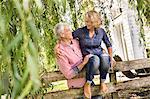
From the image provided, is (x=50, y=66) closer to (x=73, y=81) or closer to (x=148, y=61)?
(x=73, y=81)

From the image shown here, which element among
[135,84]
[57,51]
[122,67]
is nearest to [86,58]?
[57,51]

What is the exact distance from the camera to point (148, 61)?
6023 mm

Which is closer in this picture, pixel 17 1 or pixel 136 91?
pixel 17 1

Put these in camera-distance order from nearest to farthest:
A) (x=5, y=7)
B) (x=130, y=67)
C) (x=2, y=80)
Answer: (x=2, y=80), (x=5, y=7), (x=130, y=67)

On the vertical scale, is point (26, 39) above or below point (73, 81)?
above

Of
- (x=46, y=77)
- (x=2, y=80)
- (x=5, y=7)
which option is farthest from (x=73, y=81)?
(x=2, y=80)

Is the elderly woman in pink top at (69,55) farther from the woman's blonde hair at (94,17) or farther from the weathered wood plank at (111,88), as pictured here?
the weathered wood plank at (111,88)

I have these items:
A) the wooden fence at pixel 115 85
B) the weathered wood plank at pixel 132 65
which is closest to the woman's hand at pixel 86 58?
the wooden fence at pixel 115 85

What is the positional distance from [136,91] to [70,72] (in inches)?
85.1

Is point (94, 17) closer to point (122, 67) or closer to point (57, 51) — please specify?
point (57, 51)

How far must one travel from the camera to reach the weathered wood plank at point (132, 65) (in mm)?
5852

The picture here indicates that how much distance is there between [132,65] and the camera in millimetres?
5953

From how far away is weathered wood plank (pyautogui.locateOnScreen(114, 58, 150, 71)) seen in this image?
585cm

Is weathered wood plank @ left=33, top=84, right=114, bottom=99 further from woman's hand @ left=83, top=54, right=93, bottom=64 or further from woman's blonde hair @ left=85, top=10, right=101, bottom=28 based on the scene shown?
woman's blonde hair @ left=85, top=10, right=101, bottom=28
